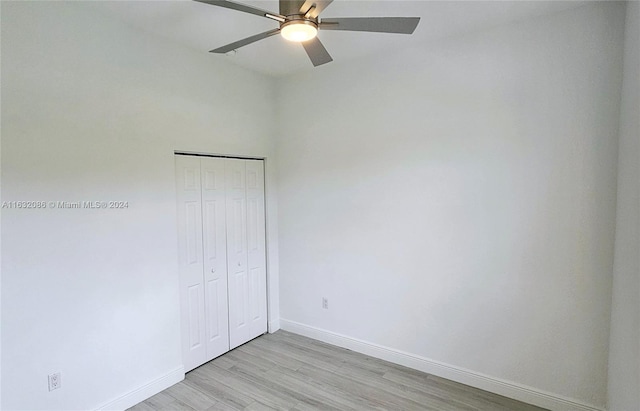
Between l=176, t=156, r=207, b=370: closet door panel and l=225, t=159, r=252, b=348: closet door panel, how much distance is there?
355 millimetres

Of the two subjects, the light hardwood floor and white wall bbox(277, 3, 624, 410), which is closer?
white wall bbox(277, 3, 624, 410)

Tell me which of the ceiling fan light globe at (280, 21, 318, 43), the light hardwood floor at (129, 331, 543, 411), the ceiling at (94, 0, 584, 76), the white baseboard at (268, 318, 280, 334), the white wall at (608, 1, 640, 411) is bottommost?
the light hardwood floor at (129, 331, 543, 411)

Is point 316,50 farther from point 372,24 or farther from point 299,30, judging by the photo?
point 372,24

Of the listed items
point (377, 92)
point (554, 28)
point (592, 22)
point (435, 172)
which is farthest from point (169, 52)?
point (592, 22)

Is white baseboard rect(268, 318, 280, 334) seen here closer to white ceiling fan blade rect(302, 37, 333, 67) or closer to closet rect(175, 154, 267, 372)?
closet rect(175, 154, 267, 372)

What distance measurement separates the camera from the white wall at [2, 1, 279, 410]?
6.64ft

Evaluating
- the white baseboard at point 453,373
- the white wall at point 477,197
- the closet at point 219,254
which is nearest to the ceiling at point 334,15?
the white wall at point 477,197

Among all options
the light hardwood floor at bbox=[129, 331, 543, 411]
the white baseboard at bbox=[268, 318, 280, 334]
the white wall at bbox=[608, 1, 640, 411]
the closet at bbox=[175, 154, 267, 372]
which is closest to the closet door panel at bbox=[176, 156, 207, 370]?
the closet at bbox=[175, 154, 267, 372]

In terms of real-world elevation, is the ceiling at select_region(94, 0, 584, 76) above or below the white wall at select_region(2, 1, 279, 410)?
above

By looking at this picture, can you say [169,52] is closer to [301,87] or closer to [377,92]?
[301,87]

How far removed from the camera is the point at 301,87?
3.67m

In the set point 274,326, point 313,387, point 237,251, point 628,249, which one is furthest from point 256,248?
point 628,249

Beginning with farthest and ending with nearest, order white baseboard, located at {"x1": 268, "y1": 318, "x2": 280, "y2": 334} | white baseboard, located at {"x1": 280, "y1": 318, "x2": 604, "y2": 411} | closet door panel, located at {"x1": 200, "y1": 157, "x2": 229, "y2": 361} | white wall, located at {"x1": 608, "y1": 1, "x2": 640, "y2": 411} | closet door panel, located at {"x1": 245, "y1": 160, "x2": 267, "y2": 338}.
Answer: white baseboard, located at {"x1": 268, "y1": 318, "x2": 280, "y2": 334}
closet door panel, located at {"x1": 245, "y1": 160, "x2": 267, "y2": 338}
closet door panel, located at {"x1": 200, "y1": 157, "x2": 229, "y2": 361}
white baseboard, located at {"x1": 280, "y1": 318, "x2": 604, "y2": 411}
white wall, located at {"x1": 608, "y1": 1, "x2": 640, "y2": 411}

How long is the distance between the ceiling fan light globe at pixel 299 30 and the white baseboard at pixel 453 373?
2839 mm
